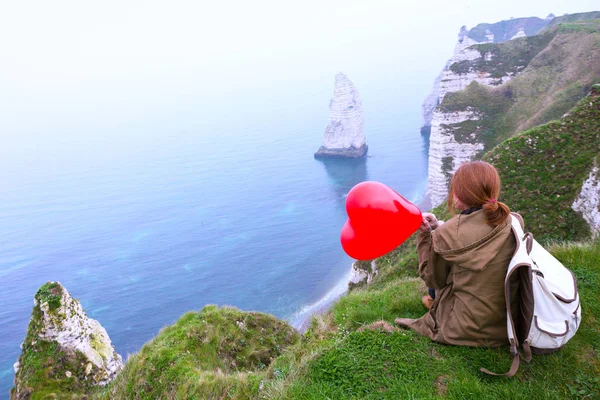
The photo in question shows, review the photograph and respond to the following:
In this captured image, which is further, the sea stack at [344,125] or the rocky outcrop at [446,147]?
the sea stack at [344,125]

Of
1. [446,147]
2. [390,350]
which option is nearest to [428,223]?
[390,350]

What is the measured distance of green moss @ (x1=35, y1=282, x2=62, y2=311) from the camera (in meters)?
15.0

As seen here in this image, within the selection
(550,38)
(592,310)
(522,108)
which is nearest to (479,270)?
(592,310)

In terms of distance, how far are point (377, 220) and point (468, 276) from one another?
5.04 ft

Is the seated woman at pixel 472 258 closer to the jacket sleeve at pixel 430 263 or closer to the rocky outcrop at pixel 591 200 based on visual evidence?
the jacket sleeve at pixel 430 263

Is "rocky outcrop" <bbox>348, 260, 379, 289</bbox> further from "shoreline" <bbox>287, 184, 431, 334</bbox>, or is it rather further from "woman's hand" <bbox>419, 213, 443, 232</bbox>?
"woman's hand" <bbox>419, 213, 443, 232</bbox>

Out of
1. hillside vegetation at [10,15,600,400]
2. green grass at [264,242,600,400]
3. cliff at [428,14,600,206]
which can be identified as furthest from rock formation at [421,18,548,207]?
green grass at [264,242,600,400]

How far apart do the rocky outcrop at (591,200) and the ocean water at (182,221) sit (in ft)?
101

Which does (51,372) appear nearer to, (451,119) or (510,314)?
(510,314)

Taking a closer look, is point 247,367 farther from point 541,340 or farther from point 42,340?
point 42,340

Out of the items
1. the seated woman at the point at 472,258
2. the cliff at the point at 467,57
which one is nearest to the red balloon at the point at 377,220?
the seated woman at the point at 472,258

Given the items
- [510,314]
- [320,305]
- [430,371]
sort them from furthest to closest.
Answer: [320,305] → [430,371] → [510,314]

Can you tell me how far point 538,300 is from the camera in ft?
14.9

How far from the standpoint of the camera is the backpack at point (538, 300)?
445 centimetres
